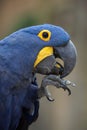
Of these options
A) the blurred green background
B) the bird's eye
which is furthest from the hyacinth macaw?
the blurred green background

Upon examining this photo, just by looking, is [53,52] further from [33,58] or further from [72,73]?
[72,73]

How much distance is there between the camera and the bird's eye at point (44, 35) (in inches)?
114

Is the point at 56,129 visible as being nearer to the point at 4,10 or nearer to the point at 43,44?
the point at 4,10

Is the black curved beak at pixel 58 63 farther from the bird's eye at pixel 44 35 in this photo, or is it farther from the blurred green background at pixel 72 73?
the blurred green background at pixel 72 73

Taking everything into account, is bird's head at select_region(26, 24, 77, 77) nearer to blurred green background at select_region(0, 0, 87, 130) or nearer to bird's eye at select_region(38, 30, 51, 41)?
bird's eye at select_region(38, 30, 51, 41)

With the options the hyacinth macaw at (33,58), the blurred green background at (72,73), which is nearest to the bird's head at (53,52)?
the hyacinth macaw at (33,58)

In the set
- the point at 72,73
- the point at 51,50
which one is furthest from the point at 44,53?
the point at 72,73

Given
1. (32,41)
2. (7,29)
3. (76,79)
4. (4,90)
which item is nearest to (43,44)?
(32,41)

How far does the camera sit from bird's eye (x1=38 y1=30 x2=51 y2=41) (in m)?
2.91

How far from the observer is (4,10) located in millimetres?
6457

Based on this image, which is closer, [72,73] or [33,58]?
[33,58]

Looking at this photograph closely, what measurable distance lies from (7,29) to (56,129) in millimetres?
1145

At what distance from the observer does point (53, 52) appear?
9.54 ft

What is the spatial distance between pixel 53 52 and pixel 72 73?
2.86 m
